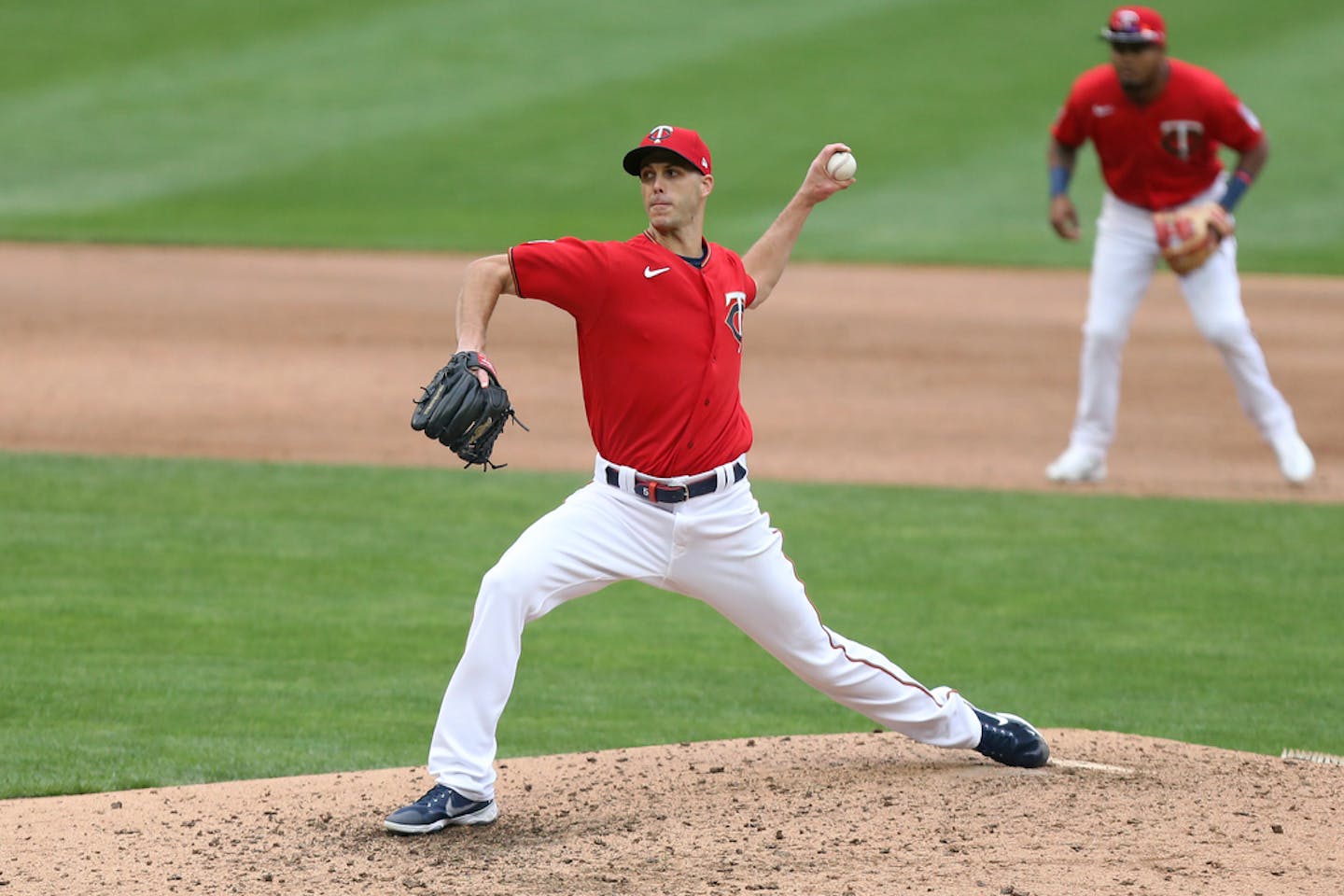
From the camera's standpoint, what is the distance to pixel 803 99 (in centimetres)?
2378

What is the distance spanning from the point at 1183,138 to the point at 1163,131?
12cm

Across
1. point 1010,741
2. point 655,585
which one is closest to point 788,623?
point 655,585

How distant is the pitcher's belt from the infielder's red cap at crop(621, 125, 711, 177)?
78 centimetres

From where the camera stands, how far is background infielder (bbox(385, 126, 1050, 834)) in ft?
15.8

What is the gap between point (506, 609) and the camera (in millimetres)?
4793

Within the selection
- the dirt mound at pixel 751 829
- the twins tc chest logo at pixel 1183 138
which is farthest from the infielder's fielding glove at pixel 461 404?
the twins tc chest logo at pixel 1183 138

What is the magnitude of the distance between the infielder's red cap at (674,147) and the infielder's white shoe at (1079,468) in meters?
5.38

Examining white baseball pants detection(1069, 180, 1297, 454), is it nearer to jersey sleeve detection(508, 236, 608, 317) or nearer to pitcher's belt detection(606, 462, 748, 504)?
pitcher's belt detection(606, 462, 748, 504)

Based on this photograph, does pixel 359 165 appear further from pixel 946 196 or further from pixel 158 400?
pixel 158 400

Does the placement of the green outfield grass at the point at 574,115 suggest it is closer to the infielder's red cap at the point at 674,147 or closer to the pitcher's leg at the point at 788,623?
the pitcher's leg at the point at 788,623

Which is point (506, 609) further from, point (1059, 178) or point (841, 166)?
point (1059, 178)

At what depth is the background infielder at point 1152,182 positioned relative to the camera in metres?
9.30

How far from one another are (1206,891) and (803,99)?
66.1ft

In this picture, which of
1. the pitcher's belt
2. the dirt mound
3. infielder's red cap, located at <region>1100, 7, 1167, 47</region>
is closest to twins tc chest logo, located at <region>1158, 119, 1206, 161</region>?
infielder's red cap, located at <region>1100, 7, 1167, 47</region>
